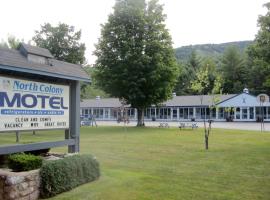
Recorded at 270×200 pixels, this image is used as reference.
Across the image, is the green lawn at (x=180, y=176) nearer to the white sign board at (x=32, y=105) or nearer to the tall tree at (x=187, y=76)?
the white sign board at (x=32, y=105)

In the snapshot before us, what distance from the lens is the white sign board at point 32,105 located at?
8.01 metres

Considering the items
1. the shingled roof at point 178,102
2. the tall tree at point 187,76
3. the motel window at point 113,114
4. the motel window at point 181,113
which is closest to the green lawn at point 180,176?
the shingled roof at point 178,102

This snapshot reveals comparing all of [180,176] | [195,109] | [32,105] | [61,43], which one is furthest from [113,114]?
[32,105]

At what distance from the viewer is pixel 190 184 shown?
889cm

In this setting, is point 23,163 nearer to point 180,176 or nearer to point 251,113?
point 180,176

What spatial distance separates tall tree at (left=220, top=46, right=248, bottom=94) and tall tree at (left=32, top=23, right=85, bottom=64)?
42141mm

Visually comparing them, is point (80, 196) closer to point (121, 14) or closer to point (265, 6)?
point (265, 6)

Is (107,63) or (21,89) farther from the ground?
(107,63)

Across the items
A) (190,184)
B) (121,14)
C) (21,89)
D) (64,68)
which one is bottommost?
(190,184)

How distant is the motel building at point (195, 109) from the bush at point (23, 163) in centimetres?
3799

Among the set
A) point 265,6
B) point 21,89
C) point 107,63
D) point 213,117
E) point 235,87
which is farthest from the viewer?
point 235,87

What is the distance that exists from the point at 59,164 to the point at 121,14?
97.7 ft

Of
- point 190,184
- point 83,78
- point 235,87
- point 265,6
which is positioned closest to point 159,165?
point 190,184

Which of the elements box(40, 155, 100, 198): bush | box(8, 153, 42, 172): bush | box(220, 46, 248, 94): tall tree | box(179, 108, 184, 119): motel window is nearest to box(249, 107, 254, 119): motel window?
box(179, 108, 184, 119): motel window
